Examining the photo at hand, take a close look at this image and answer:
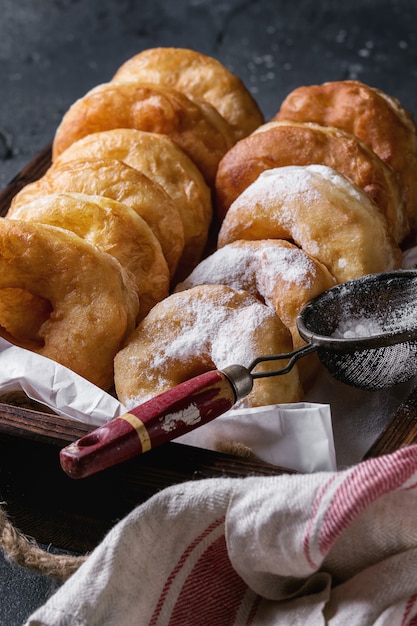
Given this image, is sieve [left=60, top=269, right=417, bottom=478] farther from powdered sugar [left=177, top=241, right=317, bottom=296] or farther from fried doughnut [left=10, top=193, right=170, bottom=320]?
fried doughnut [left=10, top=193, right=170, bottom=320]

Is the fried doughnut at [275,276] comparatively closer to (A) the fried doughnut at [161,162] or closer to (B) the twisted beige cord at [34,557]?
(A) the fried doughnut at [161,162]

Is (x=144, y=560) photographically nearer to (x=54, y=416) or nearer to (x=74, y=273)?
(x=54, y=416)

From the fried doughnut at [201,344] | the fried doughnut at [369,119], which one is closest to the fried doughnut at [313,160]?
the fried doughnut at [369,119]

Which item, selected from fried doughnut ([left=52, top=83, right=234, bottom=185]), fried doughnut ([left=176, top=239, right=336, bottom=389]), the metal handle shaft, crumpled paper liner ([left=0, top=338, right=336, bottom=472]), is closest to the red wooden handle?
the metal handle shaft

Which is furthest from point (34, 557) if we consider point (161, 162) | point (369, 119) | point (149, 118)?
point (369, 119)

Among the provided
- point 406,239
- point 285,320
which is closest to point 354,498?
point 285,320

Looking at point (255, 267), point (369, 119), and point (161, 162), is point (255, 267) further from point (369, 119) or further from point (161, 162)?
point (369, 119)
